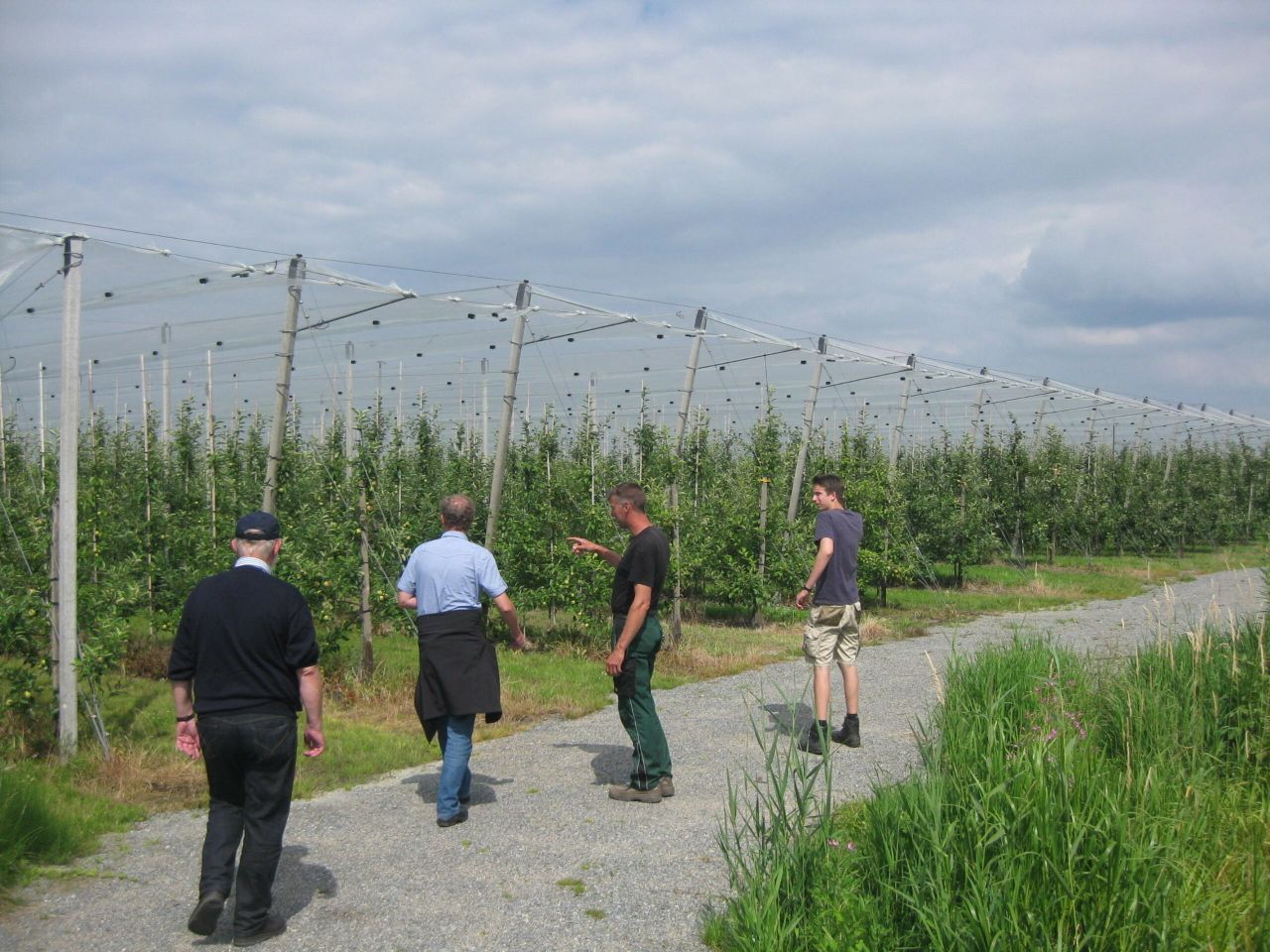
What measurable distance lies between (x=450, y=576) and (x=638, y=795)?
171cm

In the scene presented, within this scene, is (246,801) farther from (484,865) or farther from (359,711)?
(359,711)

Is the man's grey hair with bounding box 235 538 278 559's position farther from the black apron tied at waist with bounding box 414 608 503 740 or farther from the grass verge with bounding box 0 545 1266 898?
the grass verge with bounding box 0 545 1266 898

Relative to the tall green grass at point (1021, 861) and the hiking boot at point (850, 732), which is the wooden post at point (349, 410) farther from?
the tall green grass at point (1021, 861)

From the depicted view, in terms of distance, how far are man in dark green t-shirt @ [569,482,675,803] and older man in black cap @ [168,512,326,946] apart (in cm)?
194

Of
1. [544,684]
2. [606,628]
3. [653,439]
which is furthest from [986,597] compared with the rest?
[544,684]

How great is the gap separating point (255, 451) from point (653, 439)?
6.96 m

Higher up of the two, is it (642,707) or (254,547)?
(254,547)

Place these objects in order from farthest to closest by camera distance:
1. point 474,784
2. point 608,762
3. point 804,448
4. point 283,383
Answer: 1. point 804,448
2. point 283,383
3. point 608,762
4. point 474,784

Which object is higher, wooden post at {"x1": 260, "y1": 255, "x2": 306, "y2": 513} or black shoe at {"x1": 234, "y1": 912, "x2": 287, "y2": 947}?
wooden post at {"x1": 260, "y1": 255, "x2": 306, "y2": 513}

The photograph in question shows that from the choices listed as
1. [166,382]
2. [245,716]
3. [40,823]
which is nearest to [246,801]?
[245,716]

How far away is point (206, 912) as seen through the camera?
395cm

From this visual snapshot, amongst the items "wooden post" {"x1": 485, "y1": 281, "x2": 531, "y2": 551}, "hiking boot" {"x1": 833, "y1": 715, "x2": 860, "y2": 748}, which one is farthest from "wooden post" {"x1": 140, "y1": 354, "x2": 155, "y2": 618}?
"hiking boot" {"x1": 833, "y1": 715, "x2": 860, "y2": 748}

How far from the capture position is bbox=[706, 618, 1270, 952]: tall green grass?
338cm

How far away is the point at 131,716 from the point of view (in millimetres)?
8000
